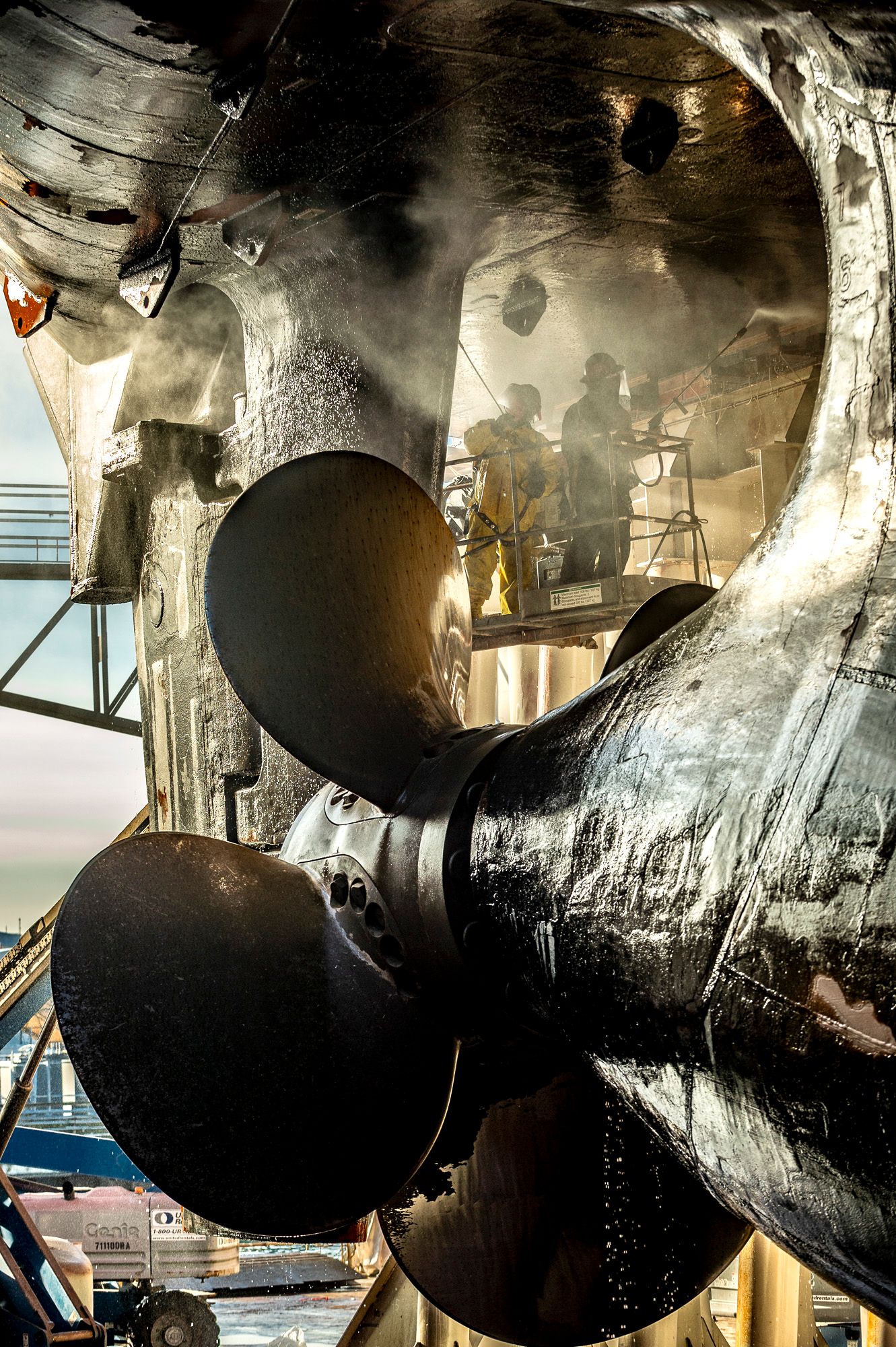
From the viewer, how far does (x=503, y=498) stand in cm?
775

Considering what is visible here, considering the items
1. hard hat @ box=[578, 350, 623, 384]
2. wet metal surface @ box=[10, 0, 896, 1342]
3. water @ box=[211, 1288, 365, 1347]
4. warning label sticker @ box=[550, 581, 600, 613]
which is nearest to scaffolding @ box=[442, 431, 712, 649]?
warning label sticker @ box=[550, 581, 600, 613]

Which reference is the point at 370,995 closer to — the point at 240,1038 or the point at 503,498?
the point at 240,1038

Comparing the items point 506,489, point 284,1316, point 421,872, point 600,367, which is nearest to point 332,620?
point 421,872

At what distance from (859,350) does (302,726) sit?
1.38 metres

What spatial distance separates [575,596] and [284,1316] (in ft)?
29.1

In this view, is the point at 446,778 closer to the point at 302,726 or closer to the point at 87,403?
the point at 302,726

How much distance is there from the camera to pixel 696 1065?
1.77 metres

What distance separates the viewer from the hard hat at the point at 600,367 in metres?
6.31

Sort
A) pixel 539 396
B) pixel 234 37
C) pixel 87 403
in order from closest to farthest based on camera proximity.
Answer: pixel 234 37
pixel 87 403
pixel 539 396

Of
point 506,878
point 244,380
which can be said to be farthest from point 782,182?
point 506,878

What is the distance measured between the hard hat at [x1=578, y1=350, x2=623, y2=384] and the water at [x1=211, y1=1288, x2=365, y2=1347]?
27.8 ft

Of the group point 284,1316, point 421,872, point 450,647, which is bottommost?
point 284,1316

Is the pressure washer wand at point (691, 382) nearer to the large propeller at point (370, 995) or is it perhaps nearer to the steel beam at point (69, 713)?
the large propeller at point (370, 995)

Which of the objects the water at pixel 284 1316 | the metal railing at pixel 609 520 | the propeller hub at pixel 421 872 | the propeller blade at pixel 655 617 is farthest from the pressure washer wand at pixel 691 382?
the water at pixel 284 1316
